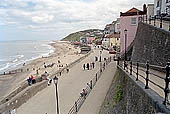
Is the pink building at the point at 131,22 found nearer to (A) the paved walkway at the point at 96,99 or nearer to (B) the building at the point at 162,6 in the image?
(B) the building at the point at 162,6

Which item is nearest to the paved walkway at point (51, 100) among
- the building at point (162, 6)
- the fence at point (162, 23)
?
the fence at point (162, 23)

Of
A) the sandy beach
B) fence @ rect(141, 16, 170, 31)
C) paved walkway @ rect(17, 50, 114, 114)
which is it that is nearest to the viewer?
fence @ rect(141, 16, 170, 31)

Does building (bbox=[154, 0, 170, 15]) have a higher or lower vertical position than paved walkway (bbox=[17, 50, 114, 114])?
higher

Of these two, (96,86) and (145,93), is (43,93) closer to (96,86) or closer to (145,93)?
(96,86)

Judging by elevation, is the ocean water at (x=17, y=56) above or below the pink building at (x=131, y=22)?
below

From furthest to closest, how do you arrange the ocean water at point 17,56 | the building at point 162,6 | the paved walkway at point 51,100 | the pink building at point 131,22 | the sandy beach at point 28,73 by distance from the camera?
the ocean water at point 17,56
the sandy beach at point 28,73
the pink building at point 131,22
the building at point 162,6
the paved walkway at point 51,100

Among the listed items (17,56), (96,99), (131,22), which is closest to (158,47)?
(96,99)

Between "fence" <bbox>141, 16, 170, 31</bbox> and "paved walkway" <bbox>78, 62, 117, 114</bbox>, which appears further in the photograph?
"paved walkway" <bbox>78, 62, 117, 114</bbox>

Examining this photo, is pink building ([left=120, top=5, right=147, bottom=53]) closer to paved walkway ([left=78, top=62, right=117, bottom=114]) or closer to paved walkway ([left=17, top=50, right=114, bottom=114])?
paved walkway ([left=78, top=62, right=117, bottom=114])

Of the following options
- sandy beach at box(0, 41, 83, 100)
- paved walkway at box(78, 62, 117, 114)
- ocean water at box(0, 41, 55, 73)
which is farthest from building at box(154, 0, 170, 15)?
ocean water at box(0, 41, 55, 73)

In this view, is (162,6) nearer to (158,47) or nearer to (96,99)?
(158,47)

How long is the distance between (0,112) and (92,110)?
20.5 ft

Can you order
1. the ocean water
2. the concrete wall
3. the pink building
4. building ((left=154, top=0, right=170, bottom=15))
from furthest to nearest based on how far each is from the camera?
1. the ocean water
2. the pink building
3. building ((left=154, top=0, right=170, bottom=15))
4. the concrete wall

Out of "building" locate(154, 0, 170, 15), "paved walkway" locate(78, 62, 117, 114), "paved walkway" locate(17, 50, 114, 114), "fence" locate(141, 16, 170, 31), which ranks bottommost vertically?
"paved walkway" locate(17, 50, 114, 114)
